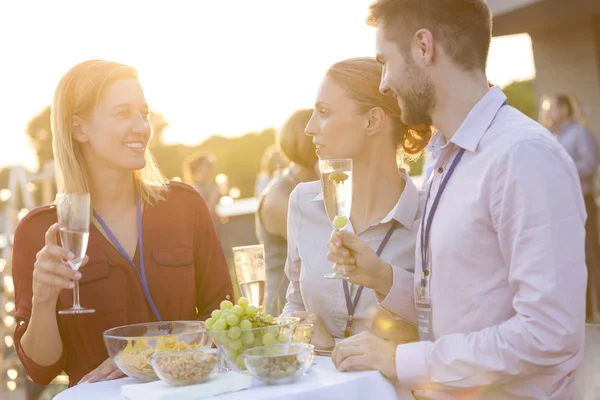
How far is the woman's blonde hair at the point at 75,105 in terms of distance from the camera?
10.0 ft

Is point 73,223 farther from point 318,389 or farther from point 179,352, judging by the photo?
point 318,389

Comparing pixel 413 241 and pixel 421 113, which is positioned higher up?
pixel 421 113

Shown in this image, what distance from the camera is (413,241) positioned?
3.02m

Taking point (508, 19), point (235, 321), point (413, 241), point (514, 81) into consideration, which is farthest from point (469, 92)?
point (514, 81)

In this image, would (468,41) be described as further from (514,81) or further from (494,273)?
(514,81)

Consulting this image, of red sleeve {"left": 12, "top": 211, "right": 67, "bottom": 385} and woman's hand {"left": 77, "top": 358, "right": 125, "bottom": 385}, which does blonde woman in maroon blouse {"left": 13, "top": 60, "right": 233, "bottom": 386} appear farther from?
woman's hand {"left": 77, "top": 358, "right": 125, "bottom": 385}

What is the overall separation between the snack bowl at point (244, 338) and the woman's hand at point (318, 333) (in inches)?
22.4

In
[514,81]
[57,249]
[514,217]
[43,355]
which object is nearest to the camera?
[514,217]

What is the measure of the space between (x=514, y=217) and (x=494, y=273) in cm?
20

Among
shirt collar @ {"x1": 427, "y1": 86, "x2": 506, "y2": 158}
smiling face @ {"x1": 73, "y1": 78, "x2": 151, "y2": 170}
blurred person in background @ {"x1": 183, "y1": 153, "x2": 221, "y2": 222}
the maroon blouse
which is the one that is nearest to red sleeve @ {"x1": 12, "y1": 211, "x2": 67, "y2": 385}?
the maroon blouse

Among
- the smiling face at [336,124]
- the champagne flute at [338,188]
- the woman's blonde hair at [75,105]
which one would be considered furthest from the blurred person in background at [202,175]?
the champagne flute at [338,188]

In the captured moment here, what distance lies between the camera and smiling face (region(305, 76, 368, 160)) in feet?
10.1

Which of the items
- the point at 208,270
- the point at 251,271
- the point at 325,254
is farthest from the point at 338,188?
the point at 208,270

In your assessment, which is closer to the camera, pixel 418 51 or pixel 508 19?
pixel 418 51
